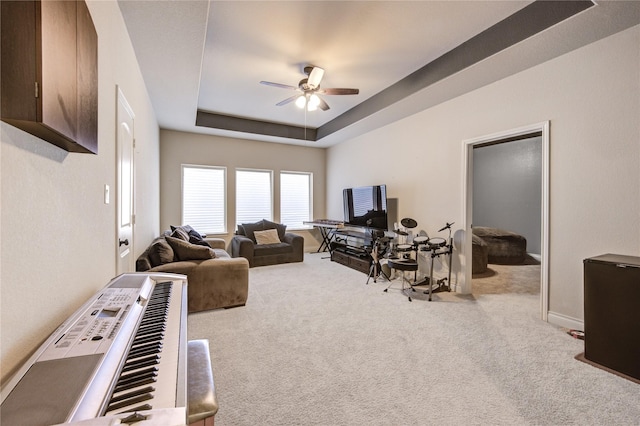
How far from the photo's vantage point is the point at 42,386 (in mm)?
644

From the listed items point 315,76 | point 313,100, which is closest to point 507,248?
point 313,100

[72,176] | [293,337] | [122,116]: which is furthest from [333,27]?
[293,337]

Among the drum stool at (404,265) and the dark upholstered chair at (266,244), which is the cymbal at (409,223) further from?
the dark upholstered chair at (266,244)

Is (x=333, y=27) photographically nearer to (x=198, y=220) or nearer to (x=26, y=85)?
(x=26, y=85)

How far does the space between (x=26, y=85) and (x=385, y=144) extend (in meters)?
4.94

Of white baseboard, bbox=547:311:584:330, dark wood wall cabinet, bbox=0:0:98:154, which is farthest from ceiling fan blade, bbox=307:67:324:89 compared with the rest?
white baseboard, bbox=547:311:584:330

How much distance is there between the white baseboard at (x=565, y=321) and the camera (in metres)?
2.64

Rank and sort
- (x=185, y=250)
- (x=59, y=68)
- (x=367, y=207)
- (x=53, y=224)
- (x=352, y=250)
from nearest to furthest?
(x=59, y=68) < (x=53, y=224) < (x=185, y=250) < (x=367, y=207) < (x=352, y=250)

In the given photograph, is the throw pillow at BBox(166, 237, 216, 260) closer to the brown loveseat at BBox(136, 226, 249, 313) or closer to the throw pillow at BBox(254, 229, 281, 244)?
the brown loveseat at BBox(136, 226, 249, 313)

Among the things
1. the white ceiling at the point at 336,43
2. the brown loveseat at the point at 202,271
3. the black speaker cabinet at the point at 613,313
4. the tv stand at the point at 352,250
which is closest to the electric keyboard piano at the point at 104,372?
the brown loveseat at the point at 202,271

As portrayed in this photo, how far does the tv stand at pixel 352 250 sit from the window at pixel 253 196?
5.92 ft

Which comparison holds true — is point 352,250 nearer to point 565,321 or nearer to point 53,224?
point 565,321

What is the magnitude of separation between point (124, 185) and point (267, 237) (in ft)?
11.7

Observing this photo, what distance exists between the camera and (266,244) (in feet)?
18.3
